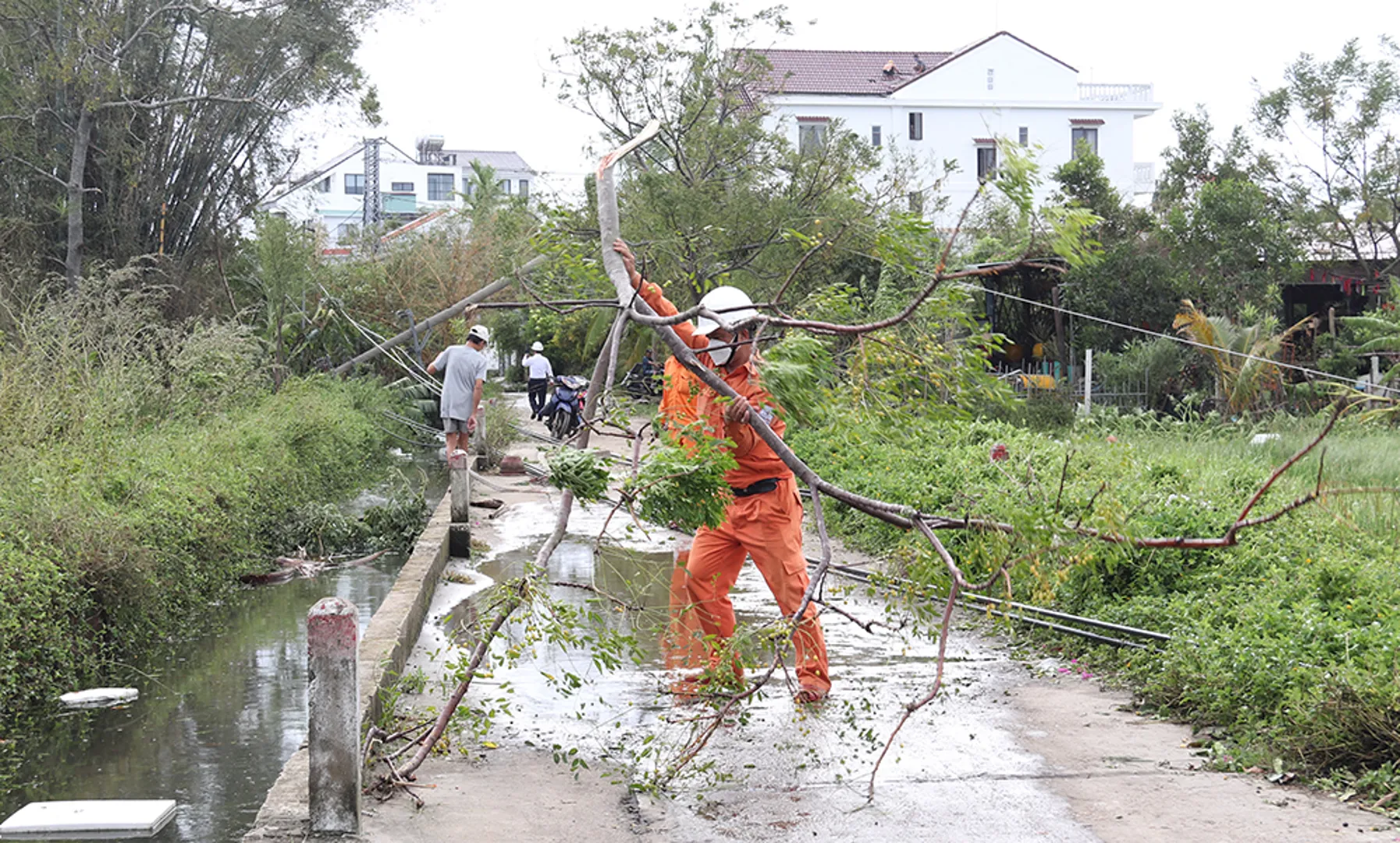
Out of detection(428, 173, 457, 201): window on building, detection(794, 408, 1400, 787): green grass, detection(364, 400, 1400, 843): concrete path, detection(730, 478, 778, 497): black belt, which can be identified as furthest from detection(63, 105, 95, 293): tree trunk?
detection(428, 173, 457, 201): window on building

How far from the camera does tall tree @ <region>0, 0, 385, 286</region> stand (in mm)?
16938

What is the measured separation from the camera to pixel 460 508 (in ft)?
36.6

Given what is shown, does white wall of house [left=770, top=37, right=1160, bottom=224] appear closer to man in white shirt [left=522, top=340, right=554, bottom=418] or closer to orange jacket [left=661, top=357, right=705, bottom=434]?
man in white shirt [left=522, top=340, right=554, bottom=418]

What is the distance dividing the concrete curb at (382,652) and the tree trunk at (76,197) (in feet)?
27.4

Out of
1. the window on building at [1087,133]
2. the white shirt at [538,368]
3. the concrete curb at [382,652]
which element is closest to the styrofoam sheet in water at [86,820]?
the concrete curb at [382,652]

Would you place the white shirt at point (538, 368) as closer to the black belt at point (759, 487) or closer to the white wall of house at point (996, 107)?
the black belt at point (759, 487)

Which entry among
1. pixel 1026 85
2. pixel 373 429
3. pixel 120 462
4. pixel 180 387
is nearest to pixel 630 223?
pixel 373 429

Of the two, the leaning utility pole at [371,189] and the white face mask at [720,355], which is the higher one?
the leaning utility pole at [371,189]

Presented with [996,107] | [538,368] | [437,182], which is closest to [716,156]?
[538,368]

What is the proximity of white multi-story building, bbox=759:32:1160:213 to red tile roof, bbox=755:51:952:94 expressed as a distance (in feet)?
0.17

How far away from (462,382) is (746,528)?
28.9ft

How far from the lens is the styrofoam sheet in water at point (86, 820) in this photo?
192 inches

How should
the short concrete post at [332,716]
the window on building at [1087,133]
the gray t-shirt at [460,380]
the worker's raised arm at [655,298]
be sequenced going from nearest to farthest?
the short concrete post at [332,716] → the worker's raised arm at [655,298] → the gray t-shirt at [460,380] → the window on building at [1087,133]

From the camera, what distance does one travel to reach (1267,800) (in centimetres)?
510
